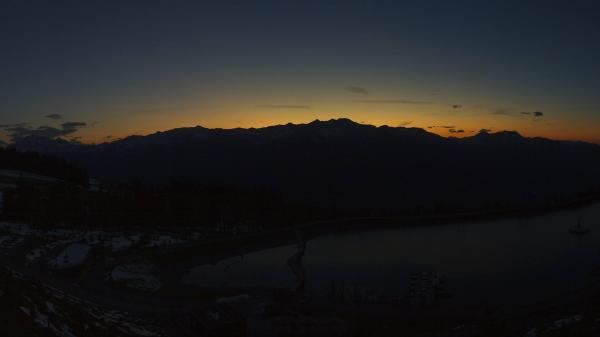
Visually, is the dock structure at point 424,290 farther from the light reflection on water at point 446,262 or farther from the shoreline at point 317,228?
the shoreline at point 317,228

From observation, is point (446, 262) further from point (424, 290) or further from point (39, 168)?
point (39, 168)

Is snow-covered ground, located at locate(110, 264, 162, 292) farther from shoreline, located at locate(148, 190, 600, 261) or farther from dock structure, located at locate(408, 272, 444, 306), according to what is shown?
dock structure, located at locate(408, 272, 444, 306)

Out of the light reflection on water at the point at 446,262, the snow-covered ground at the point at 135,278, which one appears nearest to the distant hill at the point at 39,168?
the light reflection on water at the point at 446,262

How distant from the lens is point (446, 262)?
69.9 m

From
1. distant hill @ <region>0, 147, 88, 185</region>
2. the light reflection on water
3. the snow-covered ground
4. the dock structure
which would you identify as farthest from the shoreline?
distant hill @ <region>0, 147, 88, 185</region>

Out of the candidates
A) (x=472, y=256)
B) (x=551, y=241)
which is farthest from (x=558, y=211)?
(x=472, y=256)

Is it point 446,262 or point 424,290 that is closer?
point 424,290

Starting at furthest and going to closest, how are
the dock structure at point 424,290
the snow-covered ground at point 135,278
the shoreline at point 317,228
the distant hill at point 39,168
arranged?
the distant hill at point 39,168 < the shoreline at point 317,228 < the snow-covered ground at point 135,278 < the dock structure at point 424,290

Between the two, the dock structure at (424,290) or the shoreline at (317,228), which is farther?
the shoreline at (317,228)

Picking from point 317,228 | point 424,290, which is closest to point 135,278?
point 424,290

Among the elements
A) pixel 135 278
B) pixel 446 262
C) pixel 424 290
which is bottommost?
pixel 446 262

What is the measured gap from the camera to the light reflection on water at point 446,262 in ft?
177

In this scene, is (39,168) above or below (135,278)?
above

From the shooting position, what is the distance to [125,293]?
4638cm
